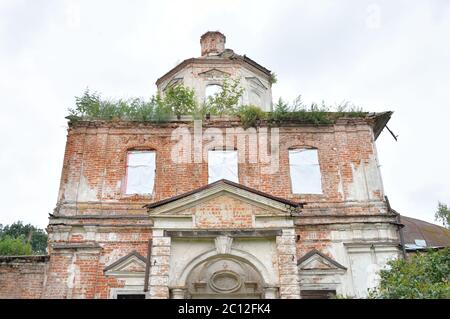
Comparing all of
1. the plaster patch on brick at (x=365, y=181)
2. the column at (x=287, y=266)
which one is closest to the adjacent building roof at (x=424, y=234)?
the plaster patch on brick at (x=365, y=181)

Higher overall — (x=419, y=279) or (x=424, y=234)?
(x=424, y=234)

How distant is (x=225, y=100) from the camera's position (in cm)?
1792

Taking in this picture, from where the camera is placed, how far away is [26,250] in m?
33.8

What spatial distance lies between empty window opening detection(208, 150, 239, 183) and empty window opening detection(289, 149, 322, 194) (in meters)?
1.89

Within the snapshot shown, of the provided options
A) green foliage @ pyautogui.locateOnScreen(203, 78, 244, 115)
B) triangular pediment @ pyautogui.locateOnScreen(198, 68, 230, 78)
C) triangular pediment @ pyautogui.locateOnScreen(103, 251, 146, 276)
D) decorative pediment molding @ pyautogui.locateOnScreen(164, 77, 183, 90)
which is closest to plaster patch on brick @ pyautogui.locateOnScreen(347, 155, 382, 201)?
green foliage @ pyautogui.locateOnScreen(203, 78, 244, 115)

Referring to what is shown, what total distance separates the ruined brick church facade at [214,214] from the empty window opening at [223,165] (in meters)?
0.04

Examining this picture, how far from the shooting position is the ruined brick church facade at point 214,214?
11.4 meters

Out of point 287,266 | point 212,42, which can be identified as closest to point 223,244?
point 287,266

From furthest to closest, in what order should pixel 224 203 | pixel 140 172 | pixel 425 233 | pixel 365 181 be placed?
pixel 425 233, pixel 140 172, pixel 365 181, pixel 224 203

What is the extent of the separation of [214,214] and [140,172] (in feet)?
14.2

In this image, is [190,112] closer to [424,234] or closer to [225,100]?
[225,100]

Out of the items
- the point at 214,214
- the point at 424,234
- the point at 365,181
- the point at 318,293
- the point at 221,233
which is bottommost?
the point at 318,293

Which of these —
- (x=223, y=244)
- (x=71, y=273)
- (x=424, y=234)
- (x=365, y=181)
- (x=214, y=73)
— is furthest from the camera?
(x=214, y=73)
